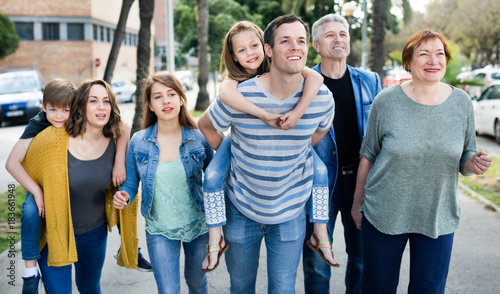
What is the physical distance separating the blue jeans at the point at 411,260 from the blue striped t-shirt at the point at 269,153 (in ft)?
1.91

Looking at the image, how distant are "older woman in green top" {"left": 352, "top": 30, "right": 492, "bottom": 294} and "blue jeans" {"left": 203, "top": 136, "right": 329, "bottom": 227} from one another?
0.32 meters

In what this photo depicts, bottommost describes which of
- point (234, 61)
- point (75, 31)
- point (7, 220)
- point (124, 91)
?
point (7, 220)

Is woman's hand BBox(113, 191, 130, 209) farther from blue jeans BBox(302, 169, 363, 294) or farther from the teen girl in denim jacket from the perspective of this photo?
blue jeans BBox(302, 169, 363, 294)

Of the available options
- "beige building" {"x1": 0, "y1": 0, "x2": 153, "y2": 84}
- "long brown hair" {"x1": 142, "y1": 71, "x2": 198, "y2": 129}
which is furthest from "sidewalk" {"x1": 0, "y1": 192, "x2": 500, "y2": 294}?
"beige building" {"x1": 0, "y1": 0, "x2": 153, "y2": 84}

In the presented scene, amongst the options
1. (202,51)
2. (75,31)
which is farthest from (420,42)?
(75,31)

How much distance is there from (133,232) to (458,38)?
46160mm

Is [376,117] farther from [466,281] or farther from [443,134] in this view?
[466,281]

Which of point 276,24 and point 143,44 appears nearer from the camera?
point 276,24

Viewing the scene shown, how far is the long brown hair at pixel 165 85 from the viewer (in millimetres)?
3268

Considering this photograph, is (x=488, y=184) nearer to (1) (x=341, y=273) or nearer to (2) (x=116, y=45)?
(1) (x=341, y=273)

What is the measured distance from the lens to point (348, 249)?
3.83 metres

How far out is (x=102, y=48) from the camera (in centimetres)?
→ 3853

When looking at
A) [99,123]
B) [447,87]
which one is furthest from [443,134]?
[99,123]

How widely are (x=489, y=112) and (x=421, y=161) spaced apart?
38.9ft
